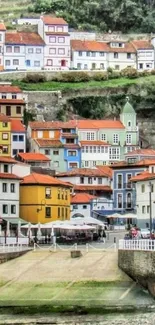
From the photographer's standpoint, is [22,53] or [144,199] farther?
[22,53]

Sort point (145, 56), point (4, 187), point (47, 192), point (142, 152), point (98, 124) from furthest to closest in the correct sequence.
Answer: point (145, 56) → point (98, 124) → point (142, 152) → point (47, 192) → point (4, 187)

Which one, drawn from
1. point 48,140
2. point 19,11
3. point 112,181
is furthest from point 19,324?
point 19,11

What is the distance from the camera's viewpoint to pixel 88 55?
164 meters

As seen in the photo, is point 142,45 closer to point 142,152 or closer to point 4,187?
point 142,152

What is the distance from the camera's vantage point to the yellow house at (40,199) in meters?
96.8

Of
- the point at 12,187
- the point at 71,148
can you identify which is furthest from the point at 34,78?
the point at 12,187

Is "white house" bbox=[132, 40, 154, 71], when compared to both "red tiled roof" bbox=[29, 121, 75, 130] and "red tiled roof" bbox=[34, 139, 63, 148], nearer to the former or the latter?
"red tiled roof" bbox=[29, 121, 75, 130]

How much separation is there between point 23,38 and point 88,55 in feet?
32.9

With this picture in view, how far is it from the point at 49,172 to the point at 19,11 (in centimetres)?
7150

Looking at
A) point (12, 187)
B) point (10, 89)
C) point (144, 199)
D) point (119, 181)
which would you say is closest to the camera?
→ point (12, 187)

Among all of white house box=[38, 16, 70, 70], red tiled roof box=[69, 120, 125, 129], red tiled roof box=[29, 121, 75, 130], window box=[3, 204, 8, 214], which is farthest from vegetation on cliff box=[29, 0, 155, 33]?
window box=[3, 204, 8, 214]

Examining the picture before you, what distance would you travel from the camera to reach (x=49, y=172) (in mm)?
124500

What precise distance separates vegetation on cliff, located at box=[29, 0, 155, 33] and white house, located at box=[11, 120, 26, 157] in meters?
49.8

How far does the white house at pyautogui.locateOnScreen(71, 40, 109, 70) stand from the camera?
16275 cm
